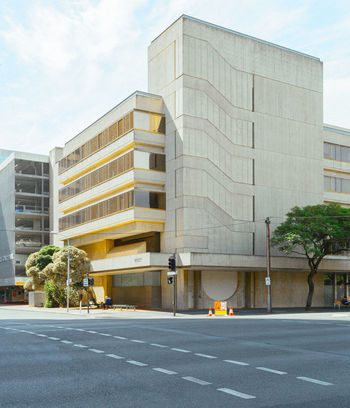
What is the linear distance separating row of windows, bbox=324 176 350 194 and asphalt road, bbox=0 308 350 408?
3919cm

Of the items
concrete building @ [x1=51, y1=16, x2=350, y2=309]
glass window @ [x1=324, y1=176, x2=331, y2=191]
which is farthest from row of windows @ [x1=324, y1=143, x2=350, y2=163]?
glass window @ [x1=324, y1=176, x2=331, y2=191]

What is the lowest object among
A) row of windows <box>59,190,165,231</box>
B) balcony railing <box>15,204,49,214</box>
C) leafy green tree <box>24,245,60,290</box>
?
leafy green tree <box>24,245,60,290</box>

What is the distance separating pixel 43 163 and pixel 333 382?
242 feet

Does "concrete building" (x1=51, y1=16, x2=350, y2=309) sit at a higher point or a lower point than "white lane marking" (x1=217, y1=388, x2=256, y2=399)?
higher

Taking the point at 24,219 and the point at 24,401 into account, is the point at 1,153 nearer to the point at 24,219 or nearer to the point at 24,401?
the point at 24,219

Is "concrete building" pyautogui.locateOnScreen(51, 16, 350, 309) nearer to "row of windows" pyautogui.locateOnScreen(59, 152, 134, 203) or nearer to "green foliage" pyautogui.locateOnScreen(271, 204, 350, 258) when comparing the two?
"row of windows" pyautogui.locateOnScreen(59, 152, 134, 203)

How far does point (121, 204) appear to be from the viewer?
4859 centimetres

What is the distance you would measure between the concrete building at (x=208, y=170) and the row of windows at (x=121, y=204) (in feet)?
0.32

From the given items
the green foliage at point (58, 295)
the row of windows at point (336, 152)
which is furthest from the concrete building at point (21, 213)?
the row of windows at point (336, 152)

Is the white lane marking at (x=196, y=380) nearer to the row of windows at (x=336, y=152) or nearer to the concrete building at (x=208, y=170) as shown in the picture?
the concrete building at (x=208, y=170)

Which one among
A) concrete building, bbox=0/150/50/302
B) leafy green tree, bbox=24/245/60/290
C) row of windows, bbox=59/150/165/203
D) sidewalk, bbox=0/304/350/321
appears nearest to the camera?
sidewalk, bbox=0/304/350/321

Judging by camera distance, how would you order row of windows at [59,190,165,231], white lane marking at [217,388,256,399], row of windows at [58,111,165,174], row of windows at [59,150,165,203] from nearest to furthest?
white lane marking at [217,388,256,399] < row of windows at [59,190,165,231] < row of windows at [59,150,165,203] < row of windows at [58,111,165,174]

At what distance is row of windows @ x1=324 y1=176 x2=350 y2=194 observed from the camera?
5631 centimetres

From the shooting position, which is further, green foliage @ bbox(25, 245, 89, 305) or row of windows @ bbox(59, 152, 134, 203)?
green foliage @ bbox(25, 245, 89, 305)
